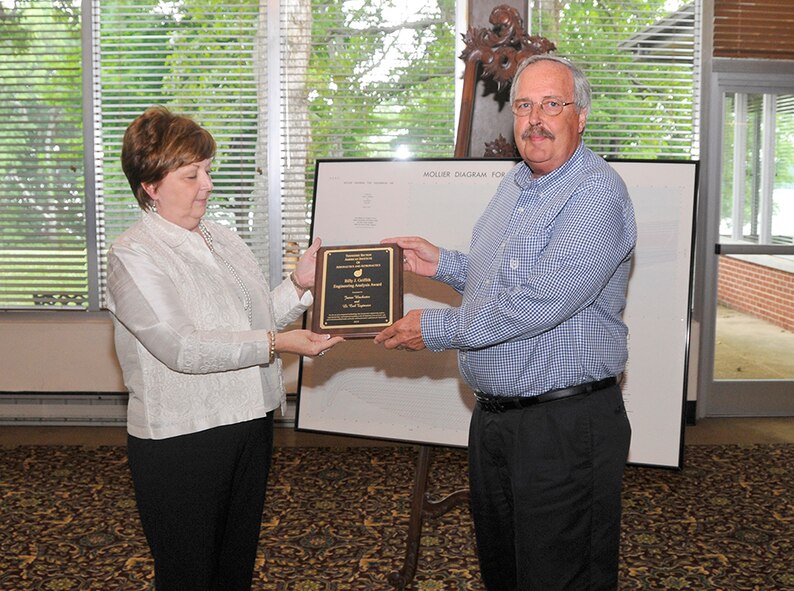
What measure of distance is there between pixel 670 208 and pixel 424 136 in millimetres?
2398

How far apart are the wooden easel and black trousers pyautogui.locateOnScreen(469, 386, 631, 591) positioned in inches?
37.3

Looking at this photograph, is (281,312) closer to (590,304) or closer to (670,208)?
(590,304)

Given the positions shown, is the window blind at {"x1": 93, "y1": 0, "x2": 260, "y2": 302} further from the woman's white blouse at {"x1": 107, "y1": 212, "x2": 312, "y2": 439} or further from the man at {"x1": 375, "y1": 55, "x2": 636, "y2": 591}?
the man at {"x1": 375, "y1": 55, "x2": 636, "y2": 591}

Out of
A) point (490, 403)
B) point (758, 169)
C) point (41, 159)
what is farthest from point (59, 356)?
point (758, 169)

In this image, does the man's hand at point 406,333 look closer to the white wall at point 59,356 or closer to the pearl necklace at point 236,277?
the pearl necklace at point 236,277

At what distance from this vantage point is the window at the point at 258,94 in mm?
5047

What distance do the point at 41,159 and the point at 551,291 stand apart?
426 centimetres

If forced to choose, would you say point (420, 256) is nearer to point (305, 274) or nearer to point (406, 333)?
point (305, 274)

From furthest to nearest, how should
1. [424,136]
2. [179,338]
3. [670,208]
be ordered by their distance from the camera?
[424,136], [670,208], [179,338]

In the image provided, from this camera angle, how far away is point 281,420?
5.36 metres

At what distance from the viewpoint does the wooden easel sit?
10.0 ft

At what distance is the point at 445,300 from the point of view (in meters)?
3.05

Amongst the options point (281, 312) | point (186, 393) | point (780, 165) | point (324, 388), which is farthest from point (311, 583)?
point (780, 165)

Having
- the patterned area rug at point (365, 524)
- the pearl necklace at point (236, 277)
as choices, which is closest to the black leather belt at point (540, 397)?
the pearl necklace at point (236, 277)
